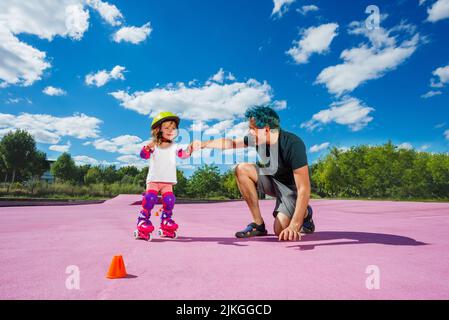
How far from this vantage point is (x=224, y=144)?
4.28 metres

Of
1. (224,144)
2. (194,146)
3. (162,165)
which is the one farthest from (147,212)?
(224,144)

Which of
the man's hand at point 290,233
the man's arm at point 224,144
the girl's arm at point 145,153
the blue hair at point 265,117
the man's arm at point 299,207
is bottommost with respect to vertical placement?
the man's hand at point 290,233

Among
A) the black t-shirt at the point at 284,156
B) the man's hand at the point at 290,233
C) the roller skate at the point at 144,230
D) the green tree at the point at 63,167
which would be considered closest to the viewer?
the man's hand at the point at 290,233

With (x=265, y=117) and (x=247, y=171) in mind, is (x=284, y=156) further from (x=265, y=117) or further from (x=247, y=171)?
(x=247, y=171)

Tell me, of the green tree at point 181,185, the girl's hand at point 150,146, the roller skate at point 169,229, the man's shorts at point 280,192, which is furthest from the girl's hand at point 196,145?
the green tree at point 181,185

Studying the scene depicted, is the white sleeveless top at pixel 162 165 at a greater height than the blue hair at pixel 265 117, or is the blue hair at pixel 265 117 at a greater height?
the blue hair at pixel 265 117

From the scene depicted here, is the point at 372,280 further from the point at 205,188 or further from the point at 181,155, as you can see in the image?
the point at 205,188

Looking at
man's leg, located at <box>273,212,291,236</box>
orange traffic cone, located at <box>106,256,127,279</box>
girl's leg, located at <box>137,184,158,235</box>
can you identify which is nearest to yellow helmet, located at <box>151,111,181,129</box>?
girl's leg, located at <box>137,184,158,235</box>

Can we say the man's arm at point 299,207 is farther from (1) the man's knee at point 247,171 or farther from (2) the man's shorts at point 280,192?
(1) the man's knee at point 247,171

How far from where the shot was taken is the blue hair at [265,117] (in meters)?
3.87

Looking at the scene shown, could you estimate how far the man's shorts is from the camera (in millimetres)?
3900

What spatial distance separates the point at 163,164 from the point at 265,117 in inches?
60.9
